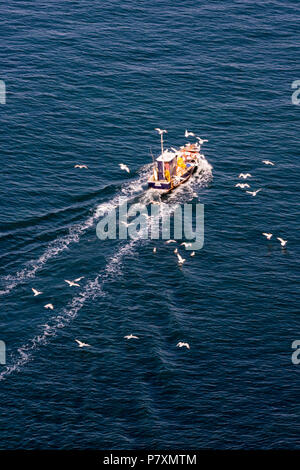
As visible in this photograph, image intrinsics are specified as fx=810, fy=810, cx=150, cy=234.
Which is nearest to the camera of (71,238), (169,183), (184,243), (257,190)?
(71,238)

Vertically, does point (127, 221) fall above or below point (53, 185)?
below

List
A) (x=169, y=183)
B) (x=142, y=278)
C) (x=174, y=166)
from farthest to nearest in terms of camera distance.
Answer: (x=174, y=166)
(x=169, y=183)
(x=142, y=278)

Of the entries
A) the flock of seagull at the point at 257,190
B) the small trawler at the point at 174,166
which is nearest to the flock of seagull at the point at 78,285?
the flock of seagull at the point at 257,190

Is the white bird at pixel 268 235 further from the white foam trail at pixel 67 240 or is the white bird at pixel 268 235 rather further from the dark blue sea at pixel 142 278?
the white foam trail at pixel 67 240

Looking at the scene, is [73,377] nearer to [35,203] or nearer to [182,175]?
[35,203]

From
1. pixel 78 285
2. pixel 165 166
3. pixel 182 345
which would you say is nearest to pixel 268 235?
pixel 165 166

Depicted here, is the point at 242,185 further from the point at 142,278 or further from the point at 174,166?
the point at 142,278

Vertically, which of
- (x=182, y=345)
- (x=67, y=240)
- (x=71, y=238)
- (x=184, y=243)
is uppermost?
(x=71, y=238)

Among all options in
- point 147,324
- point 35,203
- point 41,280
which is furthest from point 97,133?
point 147,324
